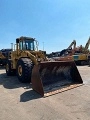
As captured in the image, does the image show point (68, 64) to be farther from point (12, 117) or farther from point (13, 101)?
point (12, 117)

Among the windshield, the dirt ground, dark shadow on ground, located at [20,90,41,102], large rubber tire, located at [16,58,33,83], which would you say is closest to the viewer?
the dirt ground

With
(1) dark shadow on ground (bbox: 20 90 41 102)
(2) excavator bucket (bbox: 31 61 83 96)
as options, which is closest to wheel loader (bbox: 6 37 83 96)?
(2) excavator bucket (bbox: 31 61 83 96)

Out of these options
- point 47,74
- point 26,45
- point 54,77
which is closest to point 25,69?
point 47,74

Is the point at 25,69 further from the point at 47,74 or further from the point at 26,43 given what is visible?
the point at 26,43

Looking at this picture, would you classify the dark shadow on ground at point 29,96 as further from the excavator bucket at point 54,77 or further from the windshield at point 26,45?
the windshield at point 26,45

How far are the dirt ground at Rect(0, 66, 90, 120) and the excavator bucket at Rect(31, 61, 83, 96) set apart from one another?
353 mm

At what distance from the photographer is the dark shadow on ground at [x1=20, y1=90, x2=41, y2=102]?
19.1ft

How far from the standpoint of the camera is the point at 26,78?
27.0 feet

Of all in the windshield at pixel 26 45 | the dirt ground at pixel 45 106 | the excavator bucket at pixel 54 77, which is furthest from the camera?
the windshield at pixel 26 45

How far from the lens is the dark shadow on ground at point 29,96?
19.1ft

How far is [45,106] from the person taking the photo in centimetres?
505

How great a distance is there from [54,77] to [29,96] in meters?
1.88

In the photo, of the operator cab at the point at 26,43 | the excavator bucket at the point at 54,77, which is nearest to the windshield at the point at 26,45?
the operator cab at the point at 26,43

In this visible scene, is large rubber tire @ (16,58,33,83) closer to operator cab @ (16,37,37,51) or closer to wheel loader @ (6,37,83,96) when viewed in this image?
wheel loader @ (6,37,83,96)
